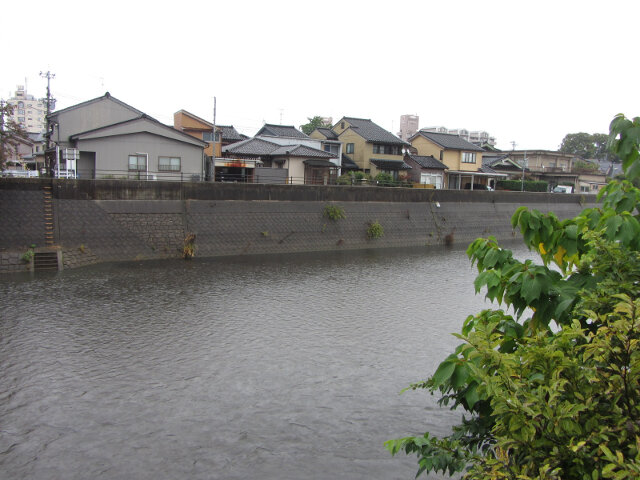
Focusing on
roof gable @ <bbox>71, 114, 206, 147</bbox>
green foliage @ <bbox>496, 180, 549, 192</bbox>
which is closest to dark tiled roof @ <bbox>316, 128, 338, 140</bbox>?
green foliage @ <bbox>496, 180, 549, 192</bbox>

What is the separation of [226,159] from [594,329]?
1194 inches

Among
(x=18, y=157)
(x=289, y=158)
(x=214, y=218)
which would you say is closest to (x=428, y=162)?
(x=289, y=158)

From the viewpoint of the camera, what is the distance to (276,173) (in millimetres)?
33062

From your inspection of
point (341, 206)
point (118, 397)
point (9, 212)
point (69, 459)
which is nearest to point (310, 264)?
point (341, 206)

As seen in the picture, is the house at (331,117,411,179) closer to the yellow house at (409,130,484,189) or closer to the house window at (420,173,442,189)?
the house window at (420,173,442,189)

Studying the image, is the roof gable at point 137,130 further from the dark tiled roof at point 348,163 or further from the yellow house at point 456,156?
the yellow house at point 456,156

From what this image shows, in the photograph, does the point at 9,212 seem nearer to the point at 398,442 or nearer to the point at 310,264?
the point at 310,264

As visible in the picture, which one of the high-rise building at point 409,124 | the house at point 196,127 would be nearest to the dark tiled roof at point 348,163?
the house at point 196,127

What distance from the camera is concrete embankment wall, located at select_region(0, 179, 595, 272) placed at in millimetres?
19922

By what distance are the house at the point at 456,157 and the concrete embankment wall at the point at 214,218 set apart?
1435 cm

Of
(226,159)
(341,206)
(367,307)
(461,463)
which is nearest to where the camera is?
(461,463)

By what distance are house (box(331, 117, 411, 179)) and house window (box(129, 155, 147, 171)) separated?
804 inches

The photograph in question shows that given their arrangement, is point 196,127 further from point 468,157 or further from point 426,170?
point 468,157

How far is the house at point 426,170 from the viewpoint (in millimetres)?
44969
